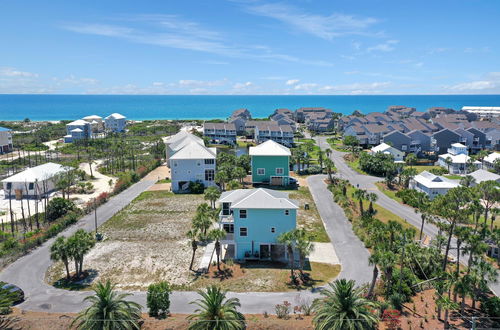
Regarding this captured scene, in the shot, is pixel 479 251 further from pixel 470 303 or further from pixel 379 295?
pixel 379 295

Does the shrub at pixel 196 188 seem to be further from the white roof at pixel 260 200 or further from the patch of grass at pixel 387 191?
the patch of grass at pixel 387 191

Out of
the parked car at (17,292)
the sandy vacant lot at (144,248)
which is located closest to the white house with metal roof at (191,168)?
the sandy vacant lot at (144,248)

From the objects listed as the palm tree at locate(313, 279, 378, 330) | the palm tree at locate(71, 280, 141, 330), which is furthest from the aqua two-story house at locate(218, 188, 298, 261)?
the palm tree at locate(71, 280, 141, 330)

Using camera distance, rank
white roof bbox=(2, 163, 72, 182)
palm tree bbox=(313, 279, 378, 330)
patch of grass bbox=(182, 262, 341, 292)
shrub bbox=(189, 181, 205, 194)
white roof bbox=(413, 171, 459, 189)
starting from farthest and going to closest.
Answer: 1. shrub bbox=(189, 181, 205, 194)
2. white roof bbox=(2, 163, 72, 182)
3. white roof bbox=(413, 171, 459, 189)
4. patch of grass bbox=(182, 262, 341, 292)
5. palm tree bbox=(313, 279, 378, 330)

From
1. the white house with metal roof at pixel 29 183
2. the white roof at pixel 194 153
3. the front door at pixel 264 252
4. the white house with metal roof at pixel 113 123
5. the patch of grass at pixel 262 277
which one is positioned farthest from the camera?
the white house with metal roof at pixel 113 123

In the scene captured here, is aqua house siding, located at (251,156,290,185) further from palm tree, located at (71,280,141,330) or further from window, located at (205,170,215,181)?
palm tree, located at (71,280,141,330)

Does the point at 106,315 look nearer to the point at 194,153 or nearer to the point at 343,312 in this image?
the point at 343,312

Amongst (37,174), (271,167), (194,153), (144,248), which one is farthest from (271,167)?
(37,174)
